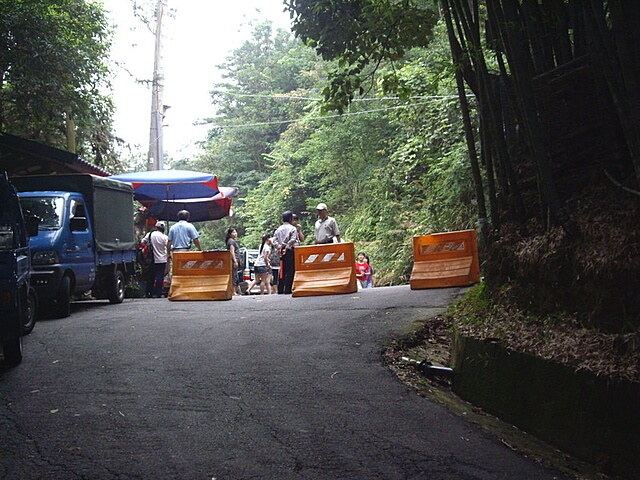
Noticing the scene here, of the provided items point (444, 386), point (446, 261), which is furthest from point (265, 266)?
point (444, 386)

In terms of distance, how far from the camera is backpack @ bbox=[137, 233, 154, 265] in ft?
60.7

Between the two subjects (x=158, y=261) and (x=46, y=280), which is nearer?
(x=46, y=280)

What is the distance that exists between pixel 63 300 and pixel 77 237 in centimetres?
122

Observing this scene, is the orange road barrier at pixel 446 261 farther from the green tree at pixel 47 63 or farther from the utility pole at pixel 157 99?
the utility pole at pixel 157 99

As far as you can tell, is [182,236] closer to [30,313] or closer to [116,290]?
[116,290]

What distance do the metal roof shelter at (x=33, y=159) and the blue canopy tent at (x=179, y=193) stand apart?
4.04 feet

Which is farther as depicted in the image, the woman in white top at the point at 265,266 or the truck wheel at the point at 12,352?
the woman in white top at the point at 265,266

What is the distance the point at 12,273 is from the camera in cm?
811

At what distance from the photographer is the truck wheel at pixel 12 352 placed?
8156mm

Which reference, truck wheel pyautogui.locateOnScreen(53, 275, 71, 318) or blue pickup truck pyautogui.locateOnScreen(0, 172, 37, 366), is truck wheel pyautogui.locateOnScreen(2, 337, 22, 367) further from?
truck wheel pyautogui.locateOnScreen(53, 275, 71, 318)

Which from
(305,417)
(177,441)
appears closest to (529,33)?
(305,417)

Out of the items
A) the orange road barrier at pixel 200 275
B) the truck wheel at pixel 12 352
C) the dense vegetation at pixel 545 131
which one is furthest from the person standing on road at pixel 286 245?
the truck wheel at pixel 12 352

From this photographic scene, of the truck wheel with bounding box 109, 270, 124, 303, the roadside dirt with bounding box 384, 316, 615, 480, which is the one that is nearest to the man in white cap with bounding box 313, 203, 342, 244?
the truck wheel with bounding box 109, 270, 124, 303

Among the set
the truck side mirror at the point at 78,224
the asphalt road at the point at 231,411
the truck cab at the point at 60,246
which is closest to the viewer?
the asphalt road at the point at 231,411
